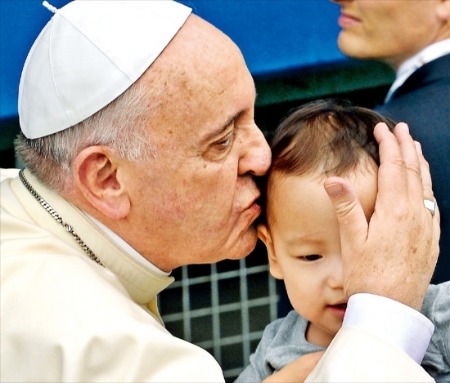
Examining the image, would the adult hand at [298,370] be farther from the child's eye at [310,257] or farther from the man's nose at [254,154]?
the man's nose at [254,154]

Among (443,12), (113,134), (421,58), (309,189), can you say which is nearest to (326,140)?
(309,189)

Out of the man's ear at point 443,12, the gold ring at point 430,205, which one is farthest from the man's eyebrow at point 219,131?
the man's ear at point 443,12

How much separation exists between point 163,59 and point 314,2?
1.99 metres

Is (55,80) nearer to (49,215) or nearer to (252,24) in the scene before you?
(49,215)

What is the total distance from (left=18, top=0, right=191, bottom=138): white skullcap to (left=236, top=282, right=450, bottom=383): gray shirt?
2.43 ft

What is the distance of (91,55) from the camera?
86.2 inches

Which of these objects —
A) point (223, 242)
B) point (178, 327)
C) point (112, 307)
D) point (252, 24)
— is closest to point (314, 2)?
point (252, 24)

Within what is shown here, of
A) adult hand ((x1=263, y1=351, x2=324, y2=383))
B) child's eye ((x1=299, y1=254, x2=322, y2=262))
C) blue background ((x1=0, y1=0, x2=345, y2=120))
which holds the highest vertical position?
child's eye ((x1=299, y1=254, x2=322, y2=262))

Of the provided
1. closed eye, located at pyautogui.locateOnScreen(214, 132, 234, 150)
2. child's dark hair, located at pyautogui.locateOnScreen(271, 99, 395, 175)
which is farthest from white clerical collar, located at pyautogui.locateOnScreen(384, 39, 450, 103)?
closed eye, located at pyautogui.locateOnScreen(214, 132, 234, 150)

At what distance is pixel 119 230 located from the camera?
7.34 ft

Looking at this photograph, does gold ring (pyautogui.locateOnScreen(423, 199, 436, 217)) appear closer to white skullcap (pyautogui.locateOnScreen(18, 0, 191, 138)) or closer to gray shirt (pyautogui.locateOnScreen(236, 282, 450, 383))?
gray shirt (pyautogui.locateOnScreen(236, 282, 450, 383))

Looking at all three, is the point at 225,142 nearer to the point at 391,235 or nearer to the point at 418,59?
the point at 391,235

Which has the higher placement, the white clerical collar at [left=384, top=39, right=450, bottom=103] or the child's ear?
the white clerical collar at [left=384, top=39, right=450, bottom=103]

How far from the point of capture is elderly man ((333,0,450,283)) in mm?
2406
